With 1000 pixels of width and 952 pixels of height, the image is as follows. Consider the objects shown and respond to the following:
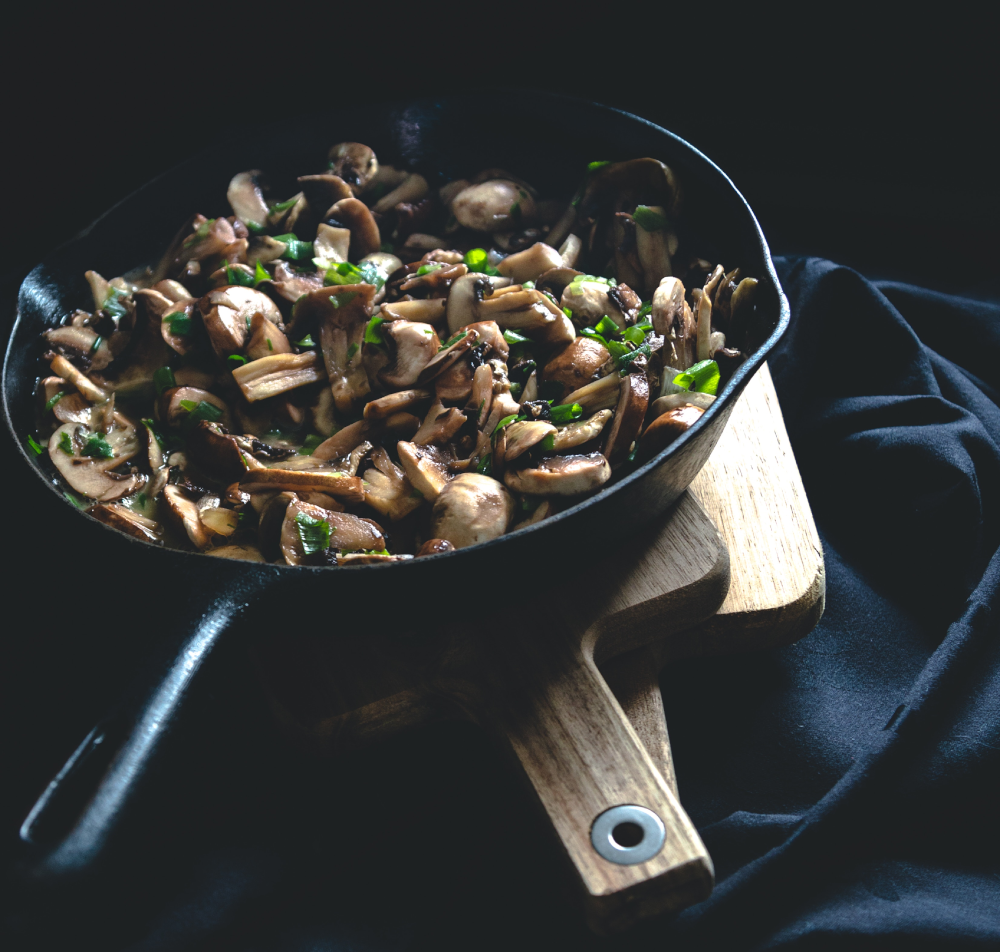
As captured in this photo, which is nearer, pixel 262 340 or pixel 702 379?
pixel 702 379

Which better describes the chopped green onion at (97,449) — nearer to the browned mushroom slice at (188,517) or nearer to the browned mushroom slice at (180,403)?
the browned mushroom slice at (180,403)

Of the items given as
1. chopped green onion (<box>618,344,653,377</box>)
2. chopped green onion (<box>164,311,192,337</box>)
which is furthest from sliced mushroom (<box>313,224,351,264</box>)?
chopped green onion (<box>618,344,653,377</box>)

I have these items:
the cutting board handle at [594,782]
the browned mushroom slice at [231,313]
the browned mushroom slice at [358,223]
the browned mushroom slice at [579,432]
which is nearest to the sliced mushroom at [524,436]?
the browned mushroom slice at [579,432]

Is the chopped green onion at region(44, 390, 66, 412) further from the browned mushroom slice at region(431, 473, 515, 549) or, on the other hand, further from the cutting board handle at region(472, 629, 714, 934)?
the cutting board handle at region(472, 629, 714, 934)

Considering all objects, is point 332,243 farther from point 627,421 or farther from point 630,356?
point 627,421

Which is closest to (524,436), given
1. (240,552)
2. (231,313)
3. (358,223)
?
(240,552)

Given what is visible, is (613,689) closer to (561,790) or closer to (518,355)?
(561,790)

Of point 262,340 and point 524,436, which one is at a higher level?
point 262,340
